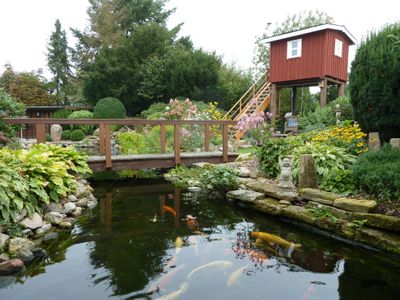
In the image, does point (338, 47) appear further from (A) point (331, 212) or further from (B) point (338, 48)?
(A) point (331, 212)

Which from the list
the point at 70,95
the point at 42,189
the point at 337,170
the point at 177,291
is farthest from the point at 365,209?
the point at 70,95

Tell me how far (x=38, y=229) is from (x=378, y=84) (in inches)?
216

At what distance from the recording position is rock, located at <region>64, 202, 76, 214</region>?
529 cm

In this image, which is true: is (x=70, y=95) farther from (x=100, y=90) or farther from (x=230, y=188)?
(x=230, y=188)

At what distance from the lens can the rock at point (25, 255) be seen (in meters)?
3.63

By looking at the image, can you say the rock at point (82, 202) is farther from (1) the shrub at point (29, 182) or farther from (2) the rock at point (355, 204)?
(2) the rock at point (355, 204)

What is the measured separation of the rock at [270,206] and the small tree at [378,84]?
6.73 feet

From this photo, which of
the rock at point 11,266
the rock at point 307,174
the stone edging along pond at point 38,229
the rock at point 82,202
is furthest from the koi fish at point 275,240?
the rock at point 82,202

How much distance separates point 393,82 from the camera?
4.92 meters

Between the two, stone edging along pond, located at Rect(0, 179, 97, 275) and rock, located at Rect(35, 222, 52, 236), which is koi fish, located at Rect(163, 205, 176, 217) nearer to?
stone edging along pond, located at Rect(0, 179, 97, 275)

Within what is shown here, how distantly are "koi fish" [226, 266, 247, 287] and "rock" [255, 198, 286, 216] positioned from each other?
179 centimetres

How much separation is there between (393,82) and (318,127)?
15.8ft

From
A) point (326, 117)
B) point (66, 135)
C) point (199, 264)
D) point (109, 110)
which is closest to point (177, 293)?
point (199, 264)

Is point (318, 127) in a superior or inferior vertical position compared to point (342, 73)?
inferior
